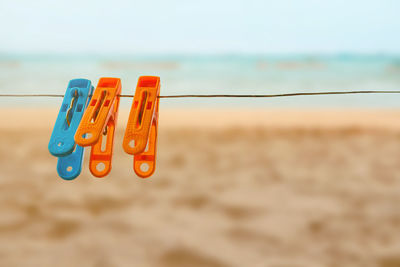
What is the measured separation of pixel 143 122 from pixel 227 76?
739 cm

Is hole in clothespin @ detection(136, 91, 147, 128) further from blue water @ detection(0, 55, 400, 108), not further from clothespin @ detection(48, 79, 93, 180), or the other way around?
blue water @ detection(0, 55, 400, 108)

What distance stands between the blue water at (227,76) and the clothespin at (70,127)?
3.29 meters

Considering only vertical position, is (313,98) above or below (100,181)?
above

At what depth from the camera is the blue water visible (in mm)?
4441

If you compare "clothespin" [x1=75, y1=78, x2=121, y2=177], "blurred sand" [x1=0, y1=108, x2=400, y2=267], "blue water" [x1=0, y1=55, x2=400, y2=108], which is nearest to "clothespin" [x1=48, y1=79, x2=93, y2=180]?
"clothespin" [x1=75, y1=78, x2=121, y2=177]

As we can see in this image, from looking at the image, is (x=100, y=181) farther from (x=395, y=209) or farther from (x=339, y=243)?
(x=395, y=209)

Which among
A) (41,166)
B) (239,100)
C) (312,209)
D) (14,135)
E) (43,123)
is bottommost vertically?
(312,209)

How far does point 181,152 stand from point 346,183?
3.18 feet

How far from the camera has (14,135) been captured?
261 centimetres

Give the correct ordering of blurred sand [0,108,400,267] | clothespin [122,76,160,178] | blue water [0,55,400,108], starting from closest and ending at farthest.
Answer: clothespin [122,76,160,178], blurred sand [0,108,400,267], blue water [0,55,400,108]

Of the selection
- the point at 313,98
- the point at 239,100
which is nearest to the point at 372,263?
the point at 239,100

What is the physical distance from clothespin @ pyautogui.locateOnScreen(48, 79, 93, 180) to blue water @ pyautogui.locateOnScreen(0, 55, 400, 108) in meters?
3.29

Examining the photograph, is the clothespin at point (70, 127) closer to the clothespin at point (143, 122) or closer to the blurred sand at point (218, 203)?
the clothespin at point (143, 122)

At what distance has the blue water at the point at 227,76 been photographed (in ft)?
14.6
